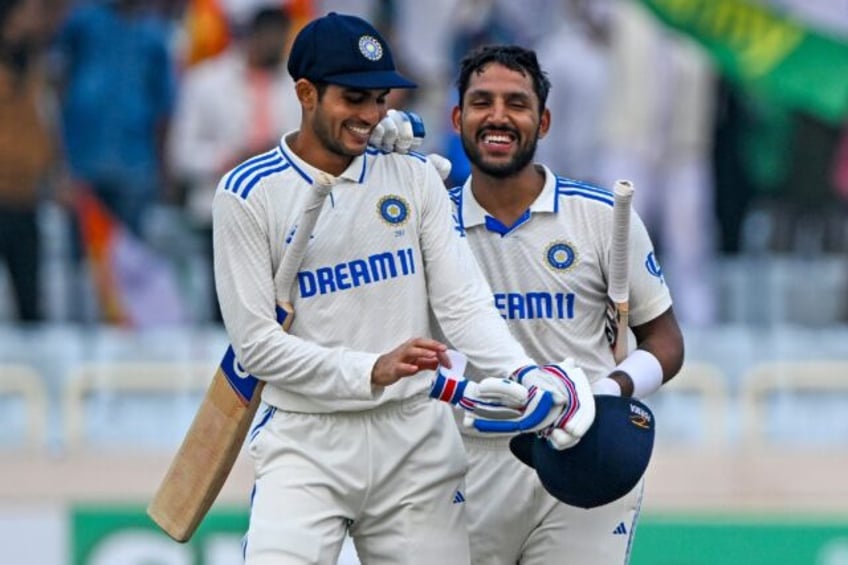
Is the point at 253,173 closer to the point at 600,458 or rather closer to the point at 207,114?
the point at 600,458

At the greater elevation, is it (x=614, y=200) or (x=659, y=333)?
(x=614, y=200)

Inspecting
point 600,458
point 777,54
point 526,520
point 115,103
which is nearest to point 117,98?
point 115,103

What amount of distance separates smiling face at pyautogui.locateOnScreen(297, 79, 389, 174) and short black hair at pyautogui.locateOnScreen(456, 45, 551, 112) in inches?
14.1

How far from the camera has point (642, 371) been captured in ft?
17.0

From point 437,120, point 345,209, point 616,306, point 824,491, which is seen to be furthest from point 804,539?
point 437,120

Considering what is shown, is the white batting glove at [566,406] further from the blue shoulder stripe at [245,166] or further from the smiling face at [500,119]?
the blue shoulder stripe at [245,166]

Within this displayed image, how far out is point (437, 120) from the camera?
10148 mm

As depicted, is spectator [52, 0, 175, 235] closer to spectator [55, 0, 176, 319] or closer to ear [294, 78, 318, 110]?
spectator [55, 0, 176, 319]

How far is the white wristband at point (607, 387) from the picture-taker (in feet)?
16.6

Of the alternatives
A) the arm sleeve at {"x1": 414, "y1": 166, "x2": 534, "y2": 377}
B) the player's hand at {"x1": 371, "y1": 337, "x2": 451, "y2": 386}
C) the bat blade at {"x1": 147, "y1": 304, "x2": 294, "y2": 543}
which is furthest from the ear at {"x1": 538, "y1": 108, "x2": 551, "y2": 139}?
the bat blade at {"x1": 147, "y1": 304, "x2": 294, "y2": 543}

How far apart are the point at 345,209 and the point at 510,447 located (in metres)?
0.68

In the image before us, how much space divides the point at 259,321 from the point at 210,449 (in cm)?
43

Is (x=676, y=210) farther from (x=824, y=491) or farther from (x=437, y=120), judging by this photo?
(x=824, y=491)

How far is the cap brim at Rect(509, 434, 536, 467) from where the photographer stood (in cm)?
501
